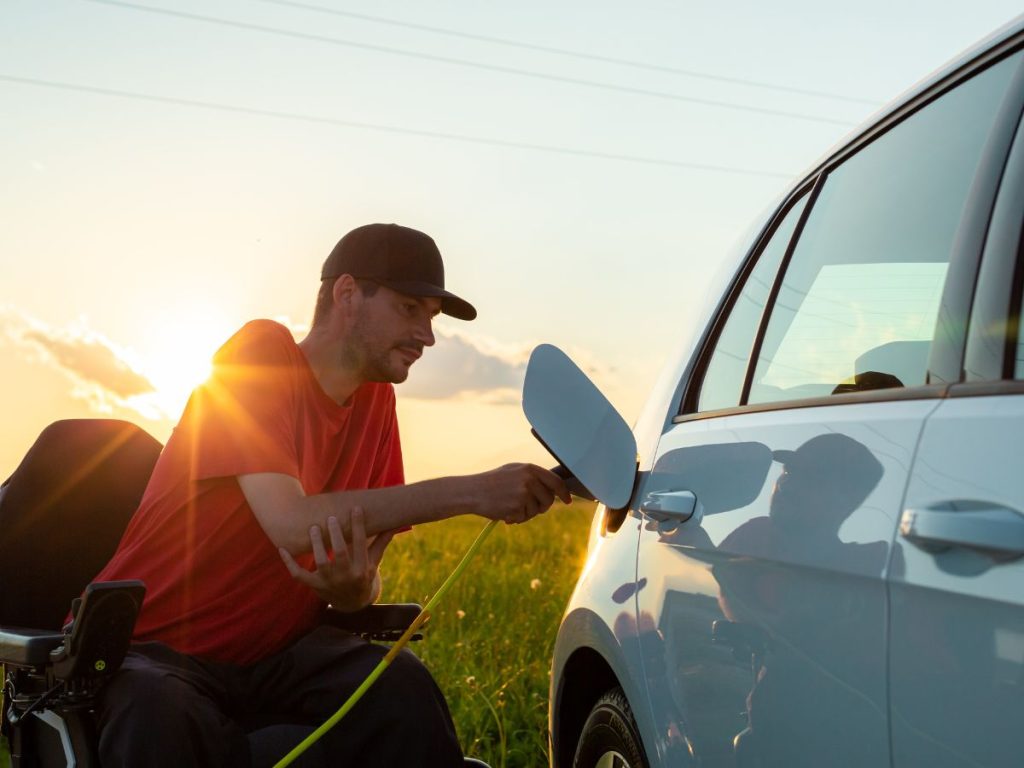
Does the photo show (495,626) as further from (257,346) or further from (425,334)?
(257,346)

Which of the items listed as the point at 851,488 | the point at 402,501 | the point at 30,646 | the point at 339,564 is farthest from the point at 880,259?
the point at 30,646

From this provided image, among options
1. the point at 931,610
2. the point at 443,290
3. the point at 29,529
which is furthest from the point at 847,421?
the point at 29,529

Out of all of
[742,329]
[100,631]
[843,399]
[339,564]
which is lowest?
[100,631]

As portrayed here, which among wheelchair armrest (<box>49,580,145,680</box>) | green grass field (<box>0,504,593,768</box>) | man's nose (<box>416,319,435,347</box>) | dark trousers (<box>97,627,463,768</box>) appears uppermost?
man's nose (<box>416,319,435,347</box>)

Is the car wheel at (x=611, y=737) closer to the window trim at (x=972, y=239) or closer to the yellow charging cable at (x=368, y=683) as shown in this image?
the yellow charging cable at (x=368, y=683)

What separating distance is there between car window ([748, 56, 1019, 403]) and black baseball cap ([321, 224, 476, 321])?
1.17m

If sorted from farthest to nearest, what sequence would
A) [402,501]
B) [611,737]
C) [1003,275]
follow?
1. [402,501]
2. [611,737]
3. [1003,275]

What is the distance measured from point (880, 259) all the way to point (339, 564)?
4.81ft

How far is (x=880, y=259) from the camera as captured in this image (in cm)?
202

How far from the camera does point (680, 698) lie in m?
2.06

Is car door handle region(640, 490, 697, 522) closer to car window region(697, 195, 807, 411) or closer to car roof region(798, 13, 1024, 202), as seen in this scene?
car window region(697, 195, 807, 411)

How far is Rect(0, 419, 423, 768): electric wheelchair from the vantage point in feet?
8.84

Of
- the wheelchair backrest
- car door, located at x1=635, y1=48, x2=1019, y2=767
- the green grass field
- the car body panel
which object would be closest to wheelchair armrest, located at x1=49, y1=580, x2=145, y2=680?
the wheelchair backrest

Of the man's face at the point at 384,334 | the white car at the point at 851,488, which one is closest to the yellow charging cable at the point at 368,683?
the white car at the point at 851,488
